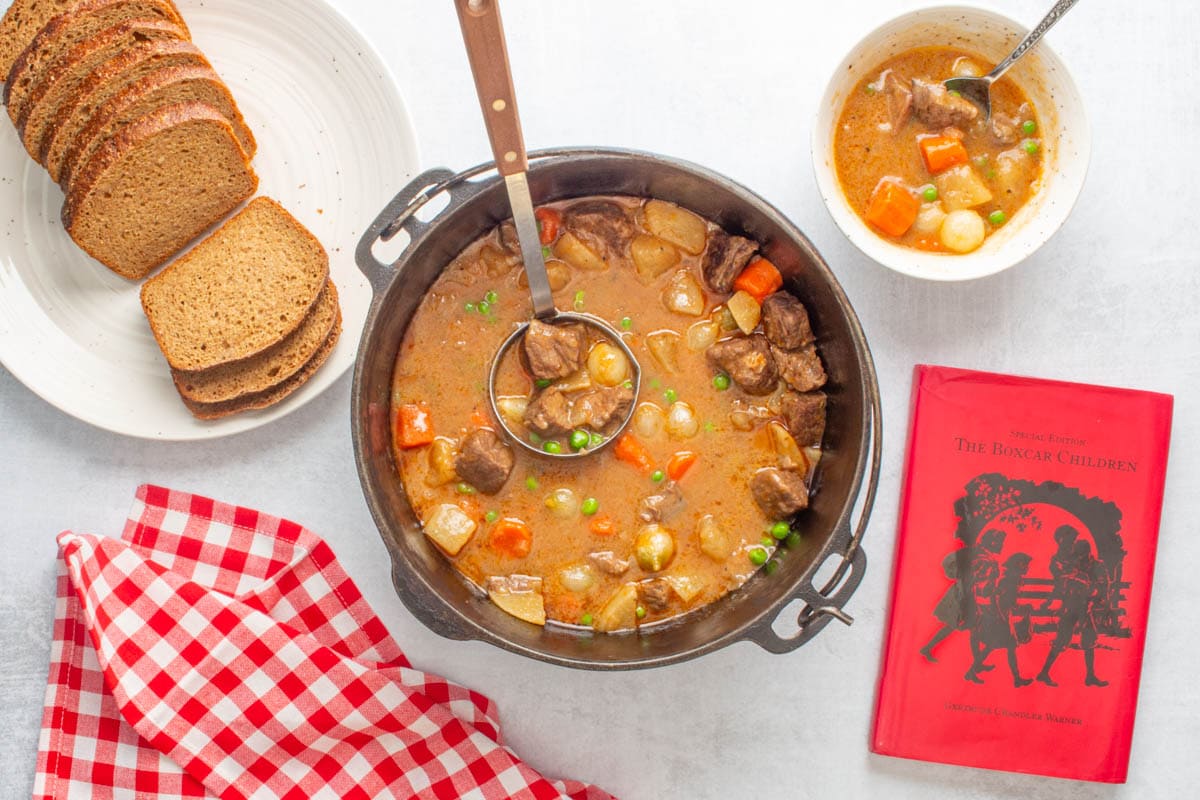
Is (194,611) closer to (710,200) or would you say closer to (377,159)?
(377,159)

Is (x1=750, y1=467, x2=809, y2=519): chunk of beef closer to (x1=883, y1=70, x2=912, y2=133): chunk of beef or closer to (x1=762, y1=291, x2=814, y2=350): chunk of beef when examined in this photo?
(x1=762, y1=291, x2=814, y2=350): chunk of beef

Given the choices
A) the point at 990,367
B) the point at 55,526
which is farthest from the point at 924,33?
the point at 55,526

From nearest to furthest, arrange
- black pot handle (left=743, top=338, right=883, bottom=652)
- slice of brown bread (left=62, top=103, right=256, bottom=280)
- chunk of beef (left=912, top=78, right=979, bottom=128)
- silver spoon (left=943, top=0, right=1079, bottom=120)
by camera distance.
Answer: black pot handle (left=743, top=338, right=883, bottom=652)
silver spoon (left=943, top=0, right=1079, bottom=120)
chunk of beef (left=912, top=78, right=979, bottom=128)
slice of brown bread (left=62, top=103, right=256, bottom=280)

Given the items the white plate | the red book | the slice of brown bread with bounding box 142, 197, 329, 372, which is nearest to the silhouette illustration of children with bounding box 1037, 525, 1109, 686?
the red book

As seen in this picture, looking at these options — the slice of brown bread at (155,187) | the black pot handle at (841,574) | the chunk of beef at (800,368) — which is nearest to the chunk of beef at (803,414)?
the chunk of beef at (800,368)

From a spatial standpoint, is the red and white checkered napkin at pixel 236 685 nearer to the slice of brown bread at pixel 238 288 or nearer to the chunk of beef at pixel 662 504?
the slice of brown bread at pixel 238 288
